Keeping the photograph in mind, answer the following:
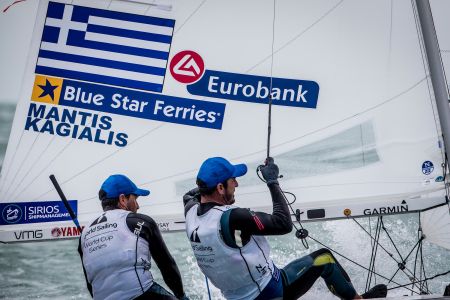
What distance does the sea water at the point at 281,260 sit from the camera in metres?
4.93

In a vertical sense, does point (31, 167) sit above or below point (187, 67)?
below

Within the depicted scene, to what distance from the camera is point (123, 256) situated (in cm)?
282

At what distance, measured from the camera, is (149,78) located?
3.90 meters

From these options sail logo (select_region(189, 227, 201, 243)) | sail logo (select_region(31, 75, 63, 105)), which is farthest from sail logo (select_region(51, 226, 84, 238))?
sail logo (select_region(189, 227, 201, 243))

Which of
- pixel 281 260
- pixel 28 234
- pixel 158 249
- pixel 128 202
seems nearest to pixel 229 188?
pixel 158 249

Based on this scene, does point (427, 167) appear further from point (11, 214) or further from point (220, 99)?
point (11, 214)

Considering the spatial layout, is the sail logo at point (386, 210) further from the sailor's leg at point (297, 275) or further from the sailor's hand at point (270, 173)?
the sailor's hand at point (270, 173)

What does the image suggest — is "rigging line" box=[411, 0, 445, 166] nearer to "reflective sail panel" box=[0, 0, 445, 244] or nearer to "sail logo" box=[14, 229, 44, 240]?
"reflective sail panel" box=[0, 0, 445, 244]

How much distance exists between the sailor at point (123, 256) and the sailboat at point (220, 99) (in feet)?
3.00

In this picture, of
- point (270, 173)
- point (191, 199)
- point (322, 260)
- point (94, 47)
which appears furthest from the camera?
point (94, 47)

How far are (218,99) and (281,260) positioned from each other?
216cm

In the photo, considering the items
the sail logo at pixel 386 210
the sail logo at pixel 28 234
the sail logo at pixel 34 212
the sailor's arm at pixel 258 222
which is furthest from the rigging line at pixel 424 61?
the sail logo at pixel 28 234

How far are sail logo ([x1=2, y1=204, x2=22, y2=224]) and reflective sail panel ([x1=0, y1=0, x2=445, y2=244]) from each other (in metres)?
0.08

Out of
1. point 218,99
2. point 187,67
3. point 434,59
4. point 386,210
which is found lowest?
point 386,210
